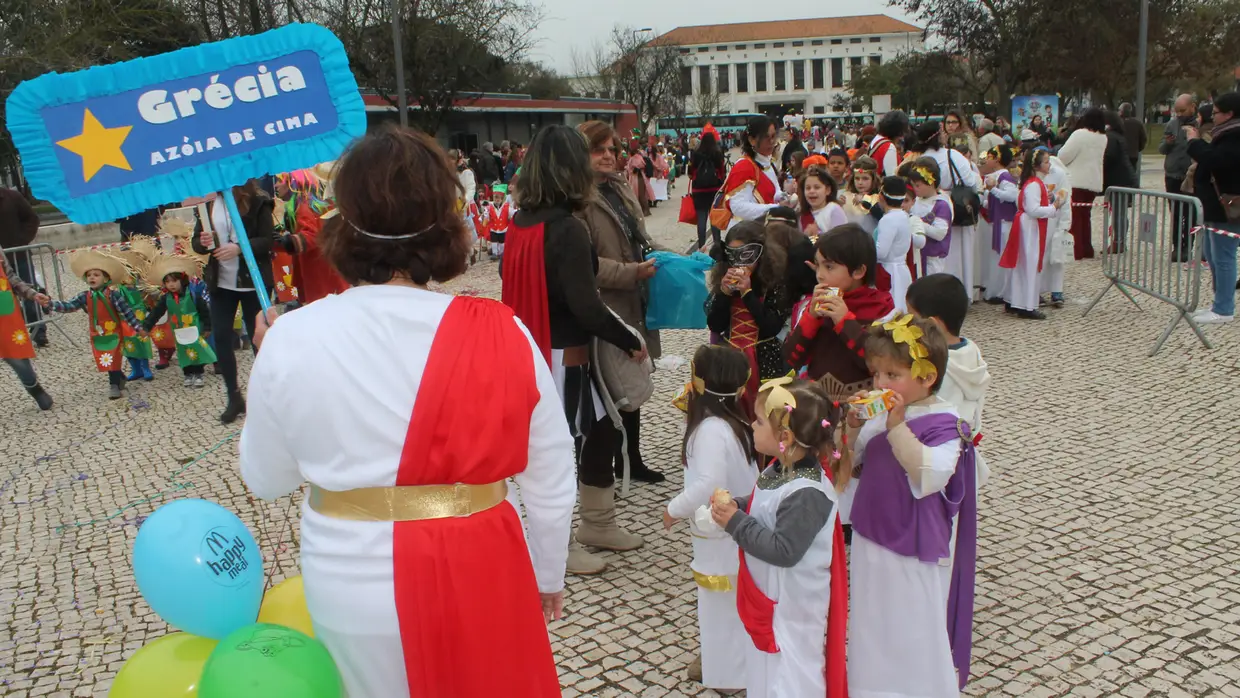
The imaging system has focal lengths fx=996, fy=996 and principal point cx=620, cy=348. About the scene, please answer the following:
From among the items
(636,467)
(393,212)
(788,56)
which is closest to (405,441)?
(393,212)

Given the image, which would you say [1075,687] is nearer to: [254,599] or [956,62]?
[254,599]

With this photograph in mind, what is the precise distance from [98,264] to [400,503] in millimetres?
7251

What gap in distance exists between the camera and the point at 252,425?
1983 mm

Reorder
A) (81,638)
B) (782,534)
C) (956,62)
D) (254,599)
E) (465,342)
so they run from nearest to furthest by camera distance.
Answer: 1. (465,342)
2. (254,599)
3. (782,534)
4. (81,638)
5. (956,62)

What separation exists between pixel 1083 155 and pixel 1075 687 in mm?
9356

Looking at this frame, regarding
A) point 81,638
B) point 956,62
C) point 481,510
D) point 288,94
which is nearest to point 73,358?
point 81,638

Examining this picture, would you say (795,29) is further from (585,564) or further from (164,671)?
(164,671)

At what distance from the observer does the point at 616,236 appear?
4.52 meters

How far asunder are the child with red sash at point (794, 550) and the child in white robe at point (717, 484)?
35cm

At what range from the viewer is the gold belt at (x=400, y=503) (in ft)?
6.27

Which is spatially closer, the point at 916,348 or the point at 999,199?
the point at 916,348

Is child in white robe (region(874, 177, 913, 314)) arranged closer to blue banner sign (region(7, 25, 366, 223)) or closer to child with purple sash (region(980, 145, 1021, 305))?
child with purple sash (region(980, 145, 1021, 305))

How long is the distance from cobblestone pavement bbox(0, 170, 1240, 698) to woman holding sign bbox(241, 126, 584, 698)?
5.30ft

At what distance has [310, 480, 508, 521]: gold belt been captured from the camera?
1.91 metres
